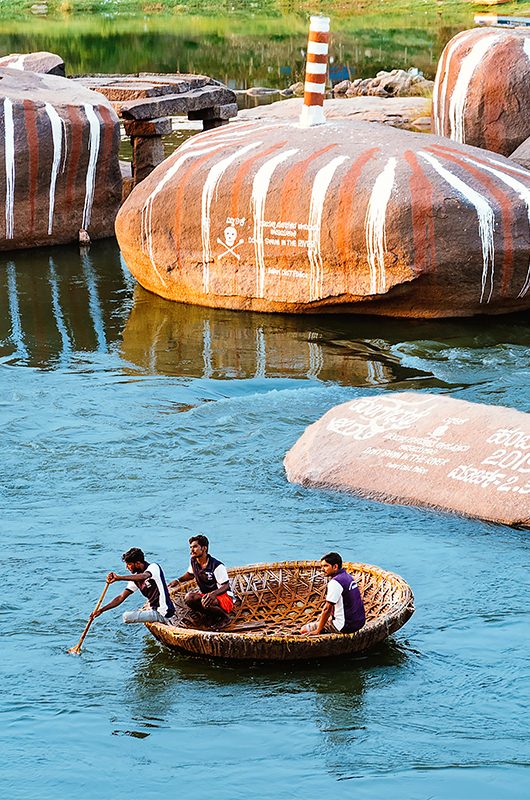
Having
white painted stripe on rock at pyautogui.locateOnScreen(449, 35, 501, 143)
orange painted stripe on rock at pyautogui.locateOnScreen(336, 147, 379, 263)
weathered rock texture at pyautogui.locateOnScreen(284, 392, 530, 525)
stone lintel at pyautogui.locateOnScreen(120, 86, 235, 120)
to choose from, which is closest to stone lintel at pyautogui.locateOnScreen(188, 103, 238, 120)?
stone lintel at pyautogui.locateOnScreen(120, 86, 235, 120)

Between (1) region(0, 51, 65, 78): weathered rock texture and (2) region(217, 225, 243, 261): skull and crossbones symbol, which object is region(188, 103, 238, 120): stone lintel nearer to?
(1) region(0, 51, 65, 78): weathered rock texture

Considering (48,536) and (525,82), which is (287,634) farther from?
(525,82)

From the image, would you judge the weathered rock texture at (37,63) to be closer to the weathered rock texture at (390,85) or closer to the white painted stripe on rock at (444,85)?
the white painted stripe on rock at (444,85)

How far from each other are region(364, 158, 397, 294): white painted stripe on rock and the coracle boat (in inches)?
214

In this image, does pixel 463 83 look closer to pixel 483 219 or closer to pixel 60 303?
pixel 483 219

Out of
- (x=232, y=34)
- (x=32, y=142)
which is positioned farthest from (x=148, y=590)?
(x=232, y=34)

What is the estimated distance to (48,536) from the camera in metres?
9.67

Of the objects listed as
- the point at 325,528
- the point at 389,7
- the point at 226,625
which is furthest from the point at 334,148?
the point at 389,7

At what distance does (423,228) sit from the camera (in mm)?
13367

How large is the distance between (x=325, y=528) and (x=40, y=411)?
3291 millimetres

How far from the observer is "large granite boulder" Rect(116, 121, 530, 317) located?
527 inches

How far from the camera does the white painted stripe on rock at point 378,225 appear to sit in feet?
44.0

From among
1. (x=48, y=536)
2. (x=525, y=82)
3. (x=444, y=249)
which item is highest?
(x=525, y=82)

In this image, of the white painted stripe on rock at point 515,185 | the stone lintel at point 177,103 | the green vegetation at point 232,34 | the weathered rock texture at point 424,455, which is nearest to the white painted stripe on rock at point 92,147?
the stone lintel at point 177,103
